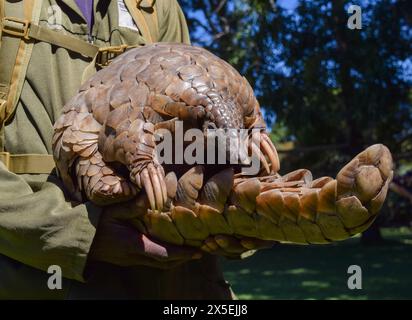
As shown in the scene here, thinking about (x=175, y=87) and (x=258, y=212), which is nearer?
(x=258, y=212)

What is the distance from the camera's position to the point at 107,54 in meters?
1.71

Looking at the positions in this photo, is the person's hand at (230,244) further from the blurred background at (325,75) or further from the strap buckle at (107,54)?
the blurred background at (325,75)

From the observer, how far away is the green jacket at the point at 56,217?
146 cm

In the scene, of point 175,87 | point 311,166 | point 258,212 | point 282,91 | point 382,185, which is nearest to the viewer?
point 382,185

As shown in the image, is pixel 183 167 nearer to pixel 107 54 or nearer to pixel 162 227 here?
pixel 162 227

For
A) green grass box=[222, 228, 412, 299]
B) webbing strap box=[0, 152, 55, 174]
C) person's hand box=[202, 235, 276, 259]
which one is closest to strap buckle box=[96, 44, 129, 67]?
webbing strap box=[0, 152, 55, 174]

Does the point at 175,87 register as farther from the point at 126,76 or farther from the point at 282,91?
the point at 282,91

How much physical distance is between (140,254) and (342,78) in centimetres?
841

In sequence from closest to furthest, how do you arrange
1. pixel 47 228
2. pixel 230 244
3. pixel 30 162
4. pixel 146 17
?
1. pixel 230 244
2. pixel 47 228
3. pixel 30 162
4. pixel 146 17

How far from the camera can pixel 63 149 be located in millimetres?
1439

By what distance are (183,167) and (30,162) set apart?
43 cm

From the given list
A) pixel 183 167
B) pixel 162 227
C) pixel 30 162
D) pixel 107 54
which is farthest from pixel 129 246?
pixel 107 54

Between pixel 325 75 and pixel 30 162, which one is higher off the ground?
pixel 325 75
